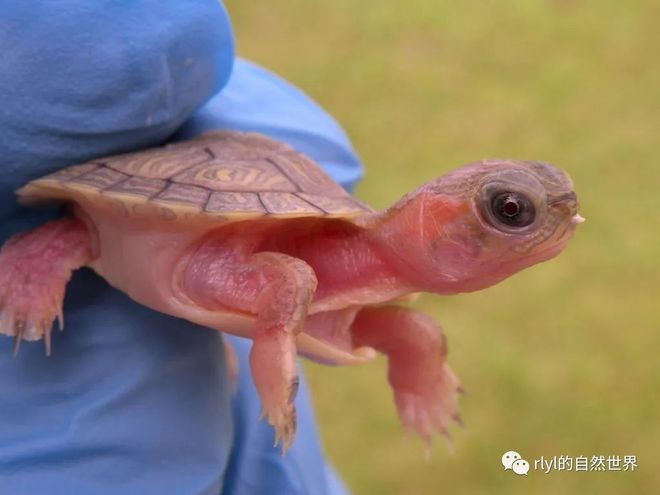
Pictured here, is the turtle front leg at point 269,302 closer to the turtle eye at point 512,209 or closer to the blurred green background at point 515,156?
the turtle eye at point 512,209

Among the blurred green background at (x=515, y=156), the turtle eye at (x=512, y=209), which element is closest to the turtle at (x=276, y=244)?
the turtle eye at (x=512, y=209)

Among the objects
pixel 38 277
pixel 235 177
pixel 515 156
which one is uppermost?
pixel 515 156

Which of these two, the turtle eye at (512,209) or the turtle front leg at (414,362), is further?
the turtle front leg at (414,362)

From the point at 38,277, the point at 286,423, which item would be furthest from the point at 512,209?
the point at 38,277

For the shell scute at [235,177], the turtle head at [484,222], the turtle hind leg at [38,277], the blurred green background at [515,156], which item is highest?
the blurred green background at [515,156]

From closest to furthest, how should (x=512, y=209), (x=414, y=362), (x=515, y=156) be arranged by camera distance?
(x=512, y=209) < (x=414, y=362) < (x=515, y=156)

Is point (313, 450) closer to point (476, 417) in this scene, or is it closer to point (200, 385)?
point (200, 385)

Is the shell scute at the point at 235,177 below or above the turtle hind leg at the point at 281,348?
above

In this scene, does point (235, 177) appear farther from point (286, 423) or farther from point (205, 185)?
point (286, 423)

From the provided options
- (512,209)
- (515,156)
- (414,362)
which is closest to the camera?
(512,209)
